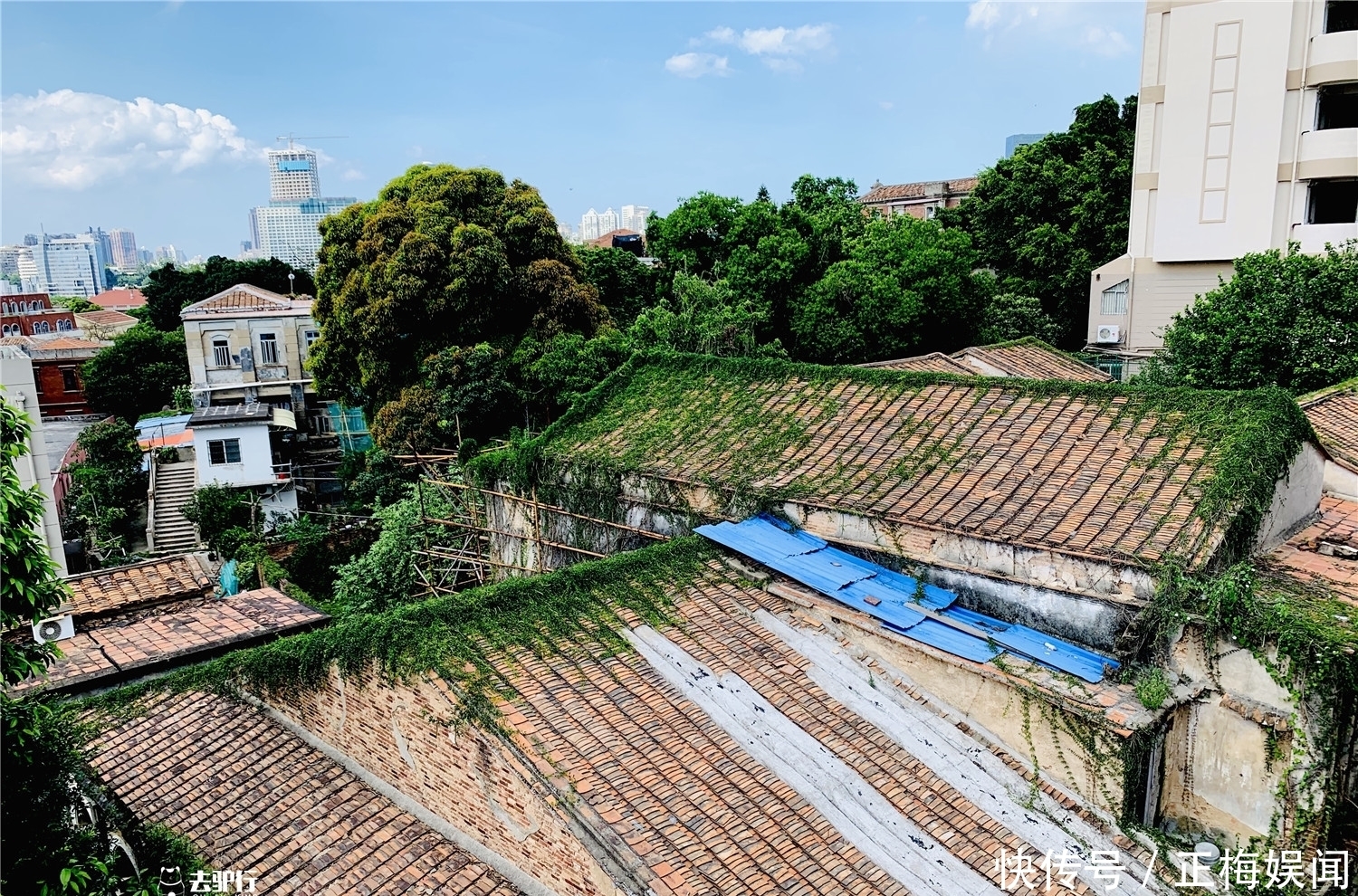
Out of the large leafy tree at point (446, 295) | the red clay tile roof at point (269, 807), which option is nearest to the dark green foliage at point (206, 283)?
the large leafy tree at point (446, 295)

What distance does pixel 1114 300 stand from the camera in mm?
Result: 27703

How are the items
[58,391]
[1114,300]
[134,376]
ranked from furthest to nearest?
[58,391] → [134,376] → [1114,300]

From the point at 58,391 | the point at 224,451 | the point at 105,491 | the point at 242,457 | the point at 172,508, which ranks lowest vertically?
the point at 172,508

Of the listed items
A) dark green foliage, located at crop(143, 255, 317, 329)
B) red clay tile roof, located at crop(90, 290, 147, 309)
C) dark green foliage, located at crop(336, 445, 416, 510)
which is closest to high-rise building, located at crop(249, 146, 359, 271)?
red clay tile roof, located at crop(90, 290, 147, 309)

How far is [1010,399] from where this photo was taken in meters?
11.3

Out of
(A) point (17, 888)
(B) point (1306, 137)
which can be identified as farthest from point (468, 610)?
(B) point (1306, 137)

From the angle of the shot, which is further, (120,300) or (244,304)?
(120,300)

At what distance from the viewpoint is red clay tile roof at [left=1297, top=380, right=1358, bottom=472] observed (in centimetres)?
1266

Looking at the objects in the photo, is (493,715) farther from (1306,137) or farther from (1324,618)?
(1306,137)

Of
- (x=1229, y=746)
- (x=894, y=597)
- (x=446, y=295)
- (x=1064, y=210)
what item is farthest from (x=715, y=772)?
(x=1064, y=210)

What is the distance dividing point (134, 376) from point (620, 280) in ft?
72.5

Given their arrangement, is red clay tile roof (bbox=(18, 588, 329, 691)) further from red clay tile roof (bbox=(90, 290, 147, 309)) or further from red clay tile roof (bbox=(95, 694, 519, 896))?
red clay tile roof (bbox=(90, 290, 147, 309))

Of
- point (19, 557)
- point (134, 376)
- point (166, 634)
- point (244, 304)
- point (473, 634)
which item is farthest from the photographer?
point (134, 376)

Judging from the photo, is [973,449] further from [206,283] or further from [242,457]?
[206,283]
